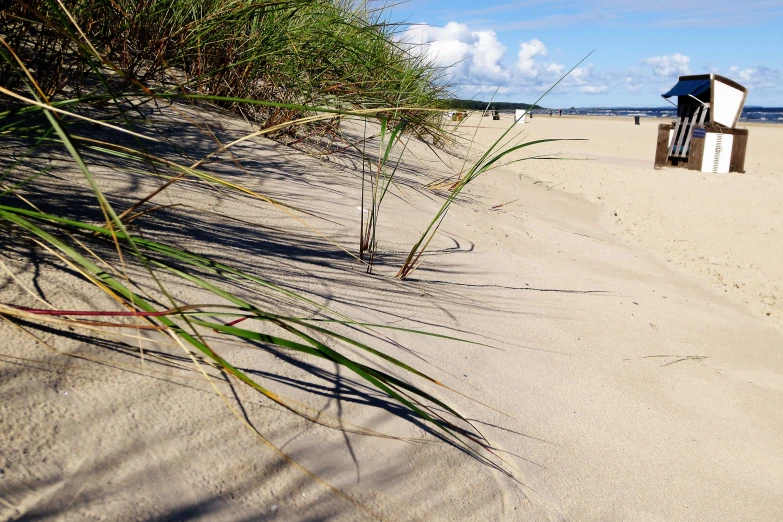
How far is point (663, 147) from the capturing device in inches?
392

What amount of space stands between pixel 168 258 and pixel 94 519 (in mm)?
636

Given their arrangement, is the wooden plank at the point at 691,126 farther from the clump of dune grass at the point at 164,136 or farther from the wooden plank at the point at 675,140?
the clump of dune grass at the point at 164,136

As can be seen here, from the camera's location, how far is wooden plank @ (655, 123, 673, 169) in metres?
9.79

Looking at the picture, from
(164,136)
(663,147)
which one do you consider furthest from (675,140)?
(164,136)

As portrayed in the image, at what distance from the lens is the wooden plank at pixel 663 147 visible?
979 centimetres

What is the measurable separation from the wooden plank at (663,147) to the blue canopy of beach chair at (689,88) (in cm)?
69

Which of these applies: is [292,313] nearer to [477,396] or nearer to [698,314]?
[477,396]

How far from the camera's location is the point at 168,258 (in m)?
1.27

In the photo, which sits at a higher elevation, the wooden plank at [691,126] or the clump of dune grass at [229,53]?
the clump of dune grass at [229,53]

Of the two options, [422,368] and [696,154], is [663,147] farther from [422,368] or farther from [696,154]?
[422,368]

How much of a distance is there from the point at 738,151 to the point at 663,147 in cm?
100

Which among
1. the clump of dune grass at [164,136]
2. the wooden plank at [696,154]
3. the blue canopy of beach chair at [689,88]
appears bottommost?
the wooden plank at [696,154]

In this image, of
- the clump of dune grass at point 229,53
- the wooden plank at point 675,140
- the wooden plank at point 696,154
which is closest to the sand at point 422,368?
the clump of dune grass at point 229,53

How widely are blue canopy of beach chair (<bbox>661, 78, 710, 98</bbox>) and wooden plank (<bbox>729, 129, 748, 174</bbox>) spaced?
2.86ft
